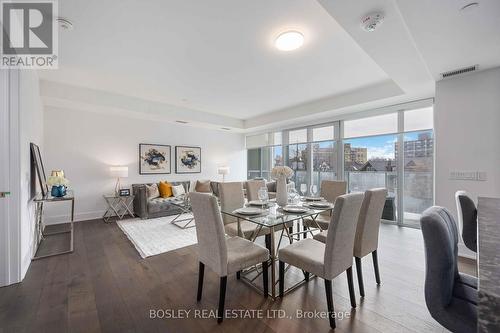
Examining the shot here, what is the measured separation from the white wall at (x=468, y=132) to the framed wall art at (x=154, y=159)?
5931 millimetres

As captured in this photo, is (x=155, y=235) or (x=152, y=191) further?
(x=152, y=191)

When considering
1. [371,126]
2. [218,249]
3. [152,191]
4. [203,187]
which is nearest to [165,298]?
[218,249]

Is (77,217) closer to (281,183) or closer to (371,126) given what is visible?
(281,183)

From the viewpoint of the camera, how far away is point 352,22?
1810mm

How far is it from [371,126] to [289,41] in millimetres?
3249

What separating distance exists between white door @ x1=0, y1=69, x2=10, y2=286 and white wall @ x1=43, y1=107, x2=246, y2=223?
2.71 m

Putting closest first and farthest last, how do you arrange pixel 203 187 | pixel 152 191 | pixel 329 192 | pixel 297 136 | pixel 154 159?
pixel 329 192 → pixel 152 191 → pixel 154 159 → pixel 203 187 → pixel 297 136

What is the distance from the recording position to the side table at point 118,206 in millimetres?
4883

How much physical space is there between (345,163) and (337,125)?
98 centimetres

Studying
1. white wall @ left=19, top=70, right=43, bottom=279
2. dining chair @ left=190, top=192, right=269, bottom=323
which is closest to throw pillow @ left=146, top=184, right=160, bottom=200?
white wall @ left=19, top=70, right=43, bottom=279

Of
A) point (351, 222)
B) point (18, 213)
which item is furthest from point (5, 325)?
point (351, 222)

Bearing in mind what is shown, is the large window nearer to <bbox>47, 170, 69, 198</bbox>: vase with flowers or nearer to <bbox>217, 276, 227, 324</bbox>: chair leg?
<bbox>217, 276, 227, 324</bbox>: chair leg

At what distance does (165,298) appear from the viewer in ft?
6.61

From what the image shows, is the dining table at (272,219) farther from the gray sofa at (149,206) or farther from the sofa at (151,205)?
the gray sofa at (149,206)
